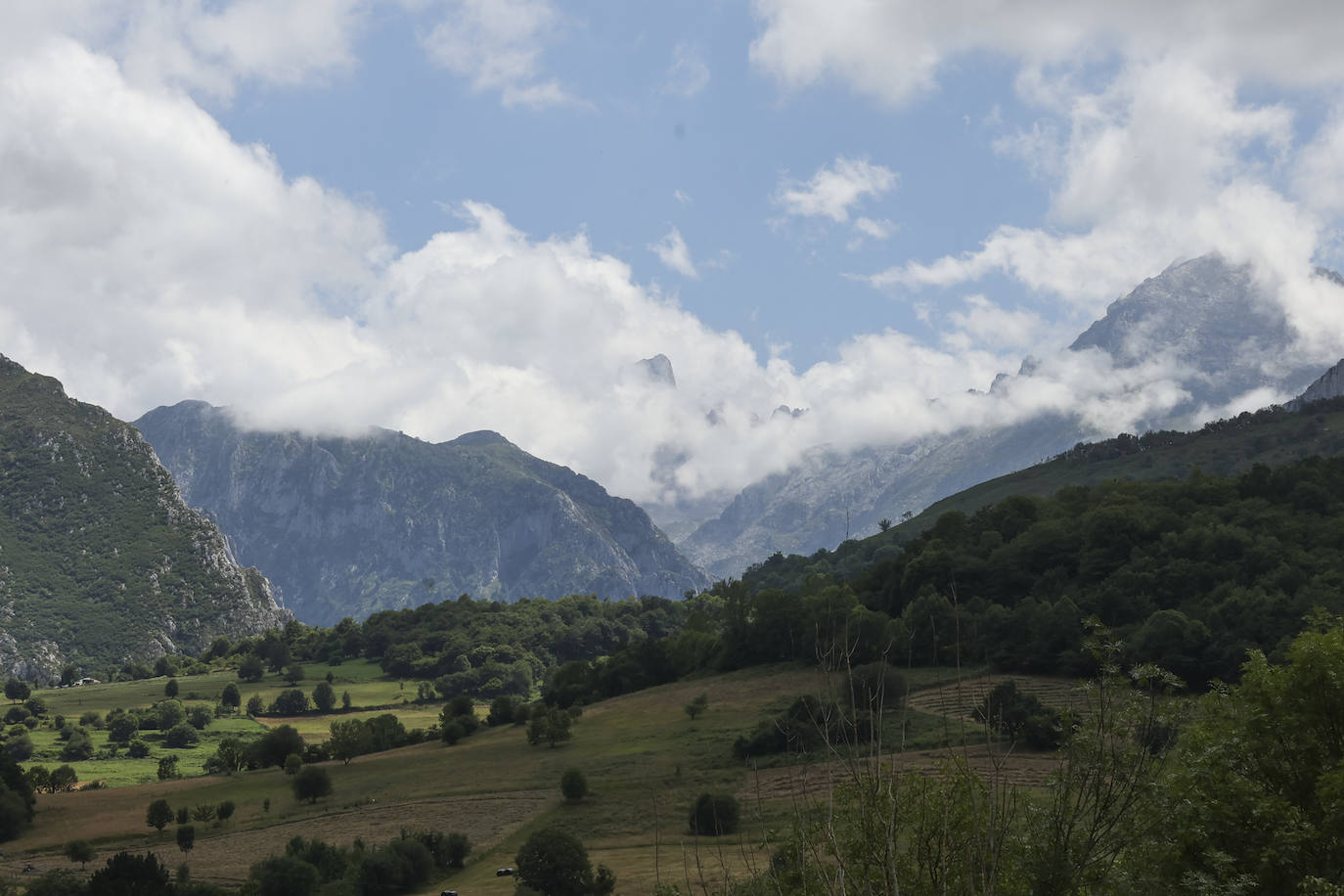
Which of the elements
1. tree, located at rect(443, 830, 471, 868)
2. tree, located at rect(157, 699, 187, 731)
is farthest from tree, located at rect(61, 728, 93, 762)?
tree, located at rect(443, 830, 471, 868)

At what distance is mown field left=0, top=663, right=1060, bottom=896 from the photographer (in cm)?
7588

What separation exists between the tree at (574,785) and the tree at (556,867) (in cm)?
2500

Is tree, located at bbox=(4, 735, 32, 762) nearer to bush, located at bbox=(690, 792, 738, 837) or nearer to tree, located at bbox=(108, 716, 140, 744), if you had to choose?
tree, located at bbox=(108, 716, 140, 744)

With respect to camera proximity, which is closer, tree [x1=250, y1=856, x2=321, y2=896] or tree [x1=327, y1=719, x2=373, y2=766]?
tree [x1=250, y1=856, x2=321, y2=896]

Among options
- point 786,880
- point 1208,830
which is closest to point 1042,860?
point 786,880

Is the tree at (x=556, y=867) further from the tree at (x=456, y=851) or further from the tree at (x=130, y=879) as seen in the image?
the tree at (x=130, y=879)

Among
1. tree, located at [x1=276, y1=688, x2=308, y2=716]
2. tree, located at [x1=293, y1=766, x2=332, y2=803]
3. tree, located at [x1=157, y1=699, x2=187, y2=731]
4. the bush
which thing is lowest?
the bush

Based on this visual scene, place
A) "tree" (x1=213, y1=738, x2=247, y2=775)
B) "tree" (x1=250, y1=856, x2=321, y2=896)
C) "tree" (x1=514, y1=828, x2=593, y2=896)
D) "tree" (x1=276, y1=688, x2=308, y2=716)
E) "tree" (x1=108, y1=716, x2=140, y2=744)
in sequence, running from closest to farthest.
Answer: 1. "tree" (x1=514, y1=828, x2=593, y2=896)
2. "tree" (x1=250, y1=856, x2=321, y2=896)
3. "tree" (x1=213, y1=738, x2=247, y2=775)
4. "tree" (x1=108, y1=716, x2=140, y2=744)
5. "tree" (x1=276, y1=688, x2=308, y2=716)

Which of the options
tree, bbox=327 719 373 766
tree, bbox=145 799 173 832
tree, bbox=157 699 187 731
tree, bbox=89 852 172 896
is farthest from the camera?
tree, bbox=157 699 187 731

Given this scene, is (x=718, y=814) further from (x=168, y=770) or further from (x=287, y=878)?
(x=168, y=770)

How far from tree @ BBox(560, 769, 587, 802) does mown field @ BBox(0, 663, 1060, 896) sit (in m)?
0.84

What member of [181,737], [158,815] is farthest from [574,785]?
[181,737]

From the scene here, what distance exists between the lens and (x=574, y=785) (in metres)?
90.3

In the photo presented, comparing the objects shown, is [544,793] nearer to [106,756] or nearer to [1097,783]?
[1097,783]
